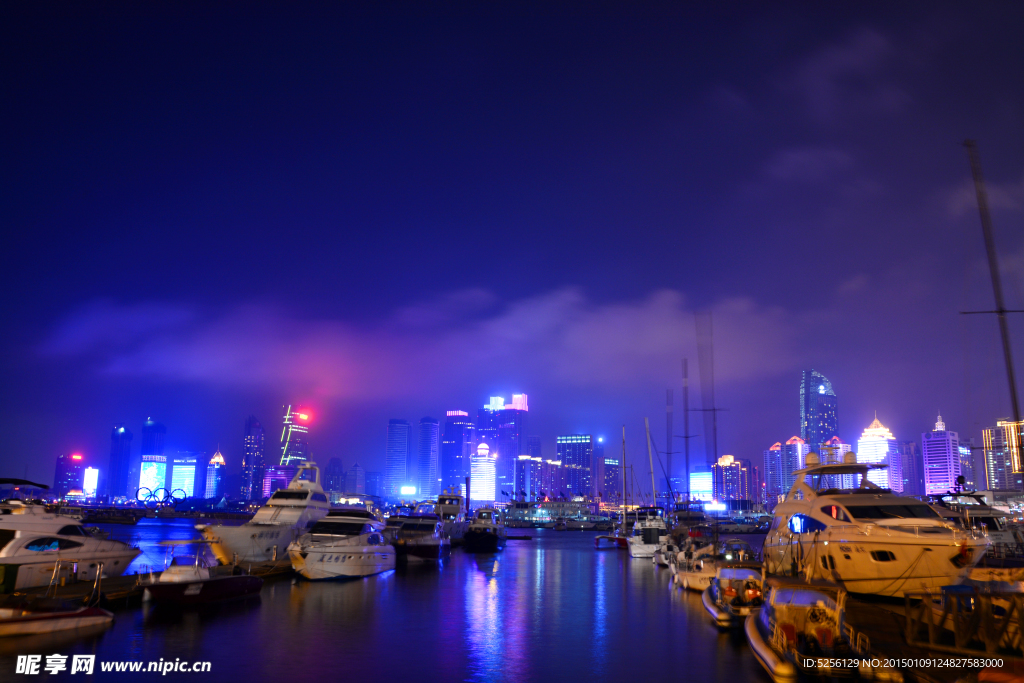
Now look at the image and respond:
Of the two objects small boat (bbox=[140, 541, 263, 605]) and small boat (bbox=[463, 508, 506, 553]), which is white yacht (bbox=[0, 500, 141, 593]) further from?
small boat (bbox=[463, 508, 506, 553])

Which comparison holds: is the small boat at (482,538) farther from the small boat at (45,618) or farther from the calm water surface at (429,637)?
the small boat at (45,618)

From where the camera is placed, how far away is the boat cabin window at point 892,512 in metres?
20.9

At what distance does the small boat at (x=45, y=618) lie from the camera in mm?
18375

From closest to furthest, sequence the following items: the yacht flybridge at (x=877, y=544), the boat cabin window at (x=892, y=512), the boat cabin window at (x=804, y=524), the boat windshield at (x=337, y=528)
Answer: the yacht flybridge at (x=877, y=544)
the boat cabin window at (x=892, y=512)
the boat cabin window at (x=804, y=524)
the boat windshield at (x=337, y=528)

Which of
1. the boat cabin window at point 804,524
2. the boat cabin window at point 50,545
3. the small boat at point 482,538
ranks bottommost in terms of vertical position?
the small boat at point 482,538

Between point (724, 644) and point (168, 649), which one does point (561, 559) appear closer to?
point (724, 644)

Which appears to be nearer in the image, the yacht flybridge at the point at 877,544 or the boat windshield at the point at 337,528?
the yacht flybridge at the point at 877,544

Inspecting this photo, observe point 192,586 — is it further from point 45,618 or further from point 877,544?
point 877,544

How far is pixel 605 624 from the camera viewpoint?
81.8 ft

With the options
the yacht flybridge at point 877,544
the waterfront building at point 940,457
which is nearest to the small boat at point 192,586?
the yacht flybridge at point 877,544

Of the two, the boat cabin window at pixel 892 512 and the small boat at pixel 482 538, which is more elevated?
the boat cabin window at pixel 892 512

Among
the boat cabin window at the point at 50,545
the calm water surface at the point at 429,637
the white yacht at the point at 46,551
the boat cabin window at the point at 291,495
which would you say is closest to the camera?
the calm water surface at the point at 429,637

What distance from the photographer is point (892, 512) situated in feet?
A: 69.1

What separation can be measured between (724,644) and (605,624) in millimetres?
5885
